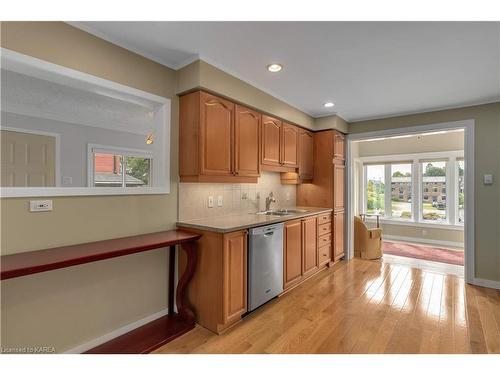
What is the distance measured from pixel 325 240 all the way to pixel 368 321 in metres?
1.56

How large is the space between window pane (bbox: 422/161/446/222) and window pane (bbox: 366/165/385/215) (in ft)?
2.89

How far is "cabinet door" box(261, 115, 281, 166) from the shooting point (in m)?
3.13

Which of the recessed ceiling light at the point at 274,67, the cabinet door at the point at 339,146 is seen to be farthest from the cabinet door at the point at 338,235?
the recessed ceiling light at the point at 274,67

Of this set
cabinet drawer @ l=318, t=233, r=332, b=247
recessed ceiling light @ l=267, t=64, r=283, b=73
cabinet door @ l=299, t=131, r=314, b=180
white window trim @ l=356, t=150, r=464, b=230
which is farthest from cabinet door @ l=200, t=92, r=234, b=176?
white window trim @ l=356, t=150, r=464, b=230

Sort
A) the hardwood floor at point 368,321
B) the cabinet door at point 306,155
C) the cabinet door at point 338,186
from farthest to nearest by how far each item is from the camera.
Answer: the cabinet door at point 338,186
the cabinet door at point 306,155
the hardwood floor at point 368,321

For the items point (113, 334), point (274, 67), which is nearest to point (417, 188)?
point (274, 67)

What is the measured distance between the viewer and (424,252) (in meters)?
4.98

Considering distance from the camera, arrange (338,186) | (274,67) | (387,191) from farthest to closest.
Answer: (387,191), (338,186), (274,67)

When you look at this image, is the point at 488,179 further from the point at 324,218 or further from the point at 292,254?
the point at 292,254

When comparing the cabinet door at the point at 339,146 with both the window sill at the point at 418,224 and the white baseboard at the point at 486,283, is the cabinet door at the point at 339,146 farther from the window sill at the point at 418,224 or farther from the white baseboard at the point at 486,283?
the window sill at the point at 418,224

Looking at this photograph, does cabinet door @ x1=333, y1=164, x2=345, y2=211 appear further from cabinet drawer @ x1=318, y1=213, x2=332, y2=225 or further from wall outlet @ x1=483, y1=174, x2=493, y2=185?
wall outlet @ x1=483, y1=174, x2=493, y2=185

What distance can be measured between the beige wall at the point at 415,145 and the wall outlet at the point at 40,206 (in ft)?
20.9

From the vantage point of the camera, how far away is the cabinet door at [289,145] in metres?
3.50
